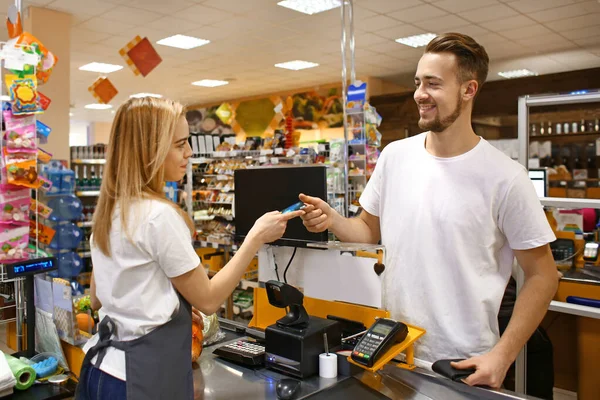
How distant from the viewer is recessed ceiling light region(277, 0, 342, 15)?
22.3ft

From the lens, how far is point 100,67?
10.5 m

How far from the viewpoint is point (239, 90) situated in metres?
13.2

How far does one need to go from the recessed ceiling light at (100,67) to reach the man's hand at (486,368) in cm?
Result: 1019

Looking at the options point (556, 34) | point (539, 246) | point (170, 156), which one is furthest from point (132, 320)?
point (556, 34)

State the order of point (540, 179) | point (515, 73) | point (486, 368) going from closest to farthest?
point (486, 368), point (540, 179), point (515, 73)

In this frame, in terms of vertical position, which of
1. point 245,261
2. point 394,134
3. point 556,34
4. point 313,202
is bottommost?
point 245,261

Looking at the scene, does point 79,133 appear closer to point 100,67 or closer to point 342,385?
point 100,67

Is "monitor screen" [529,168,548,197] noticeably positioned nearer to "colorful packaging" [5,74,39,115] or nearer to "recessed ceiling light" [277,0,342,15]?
"recessed ceiling light" [277,0,342,15]

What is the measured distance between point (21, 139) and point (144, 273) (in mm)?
2146

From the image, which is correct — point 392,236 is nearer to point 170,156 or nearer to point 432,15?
point 170,156

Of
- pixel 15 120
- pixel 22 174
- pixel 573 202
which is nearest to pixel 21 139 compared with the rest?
pixel 15 120


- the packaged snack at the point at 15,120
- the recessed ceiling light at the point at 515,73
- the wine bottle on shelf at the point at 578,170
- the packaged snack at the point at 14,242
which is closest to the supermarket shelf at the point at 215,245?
the packaged snack at the point at 14,242

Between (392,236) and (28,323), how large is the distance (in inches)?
61.8

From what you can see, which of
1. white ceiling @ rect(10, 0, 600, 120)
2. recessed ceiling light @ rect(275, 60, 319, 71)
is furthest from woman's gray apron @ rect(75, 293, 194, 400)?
recessed ceiling light @ rect(275, 60, 319, 71)
